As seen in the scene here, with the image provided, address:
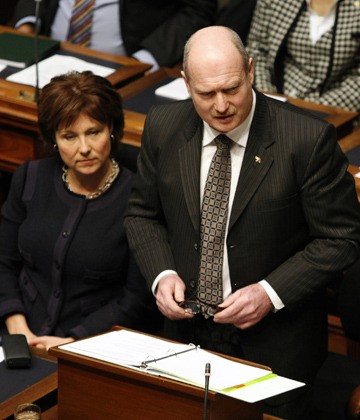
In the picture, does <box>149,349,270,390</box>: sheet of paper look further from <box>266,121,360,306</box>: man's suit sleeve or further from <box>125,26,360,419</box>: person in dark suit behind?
<box>266,121,360,306</box>: man's suit sleeve

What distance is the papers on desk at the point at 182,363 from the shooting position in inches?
85.9

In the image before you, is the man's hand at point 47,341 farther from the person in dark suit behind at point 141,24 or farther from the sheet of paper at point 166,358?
the person in dark suit behind at point 141,24

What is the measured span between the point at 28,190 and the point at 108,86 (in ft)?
1.35

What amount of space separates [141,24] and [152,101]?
89cm

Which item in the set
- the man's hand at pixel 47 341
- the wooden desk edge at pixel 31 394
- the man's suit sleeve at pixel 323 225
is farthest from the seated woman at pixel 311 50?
the wooden desk edge at pixel 31 394

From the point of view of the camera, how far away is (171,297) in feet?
8.58

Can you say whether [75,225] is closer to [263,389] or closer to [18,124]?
[18,124]

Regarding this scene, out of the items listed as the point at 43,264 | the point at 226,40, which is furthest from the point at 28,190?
the point at 226,40

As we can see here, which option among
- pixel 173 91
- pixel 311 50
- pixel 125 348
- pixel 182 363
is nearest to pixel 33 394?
pixel 125 348

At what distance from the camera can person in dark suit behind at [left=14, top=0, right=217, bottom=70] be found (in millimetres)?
4641

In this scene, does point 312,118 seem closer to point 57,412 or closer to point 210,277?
point 210,277

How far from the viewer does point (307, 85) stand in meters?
4.30

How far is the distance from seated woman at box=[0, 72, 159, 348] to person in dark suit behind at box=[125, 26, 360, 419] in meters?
0.41

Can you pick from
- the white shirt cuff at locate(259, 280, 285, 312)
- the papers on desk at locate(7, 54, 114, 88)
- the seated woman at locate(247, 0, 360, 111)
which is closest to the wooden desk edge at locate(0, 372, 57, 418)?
the white shirt cuff at locate(259, 280, 285, 312)
